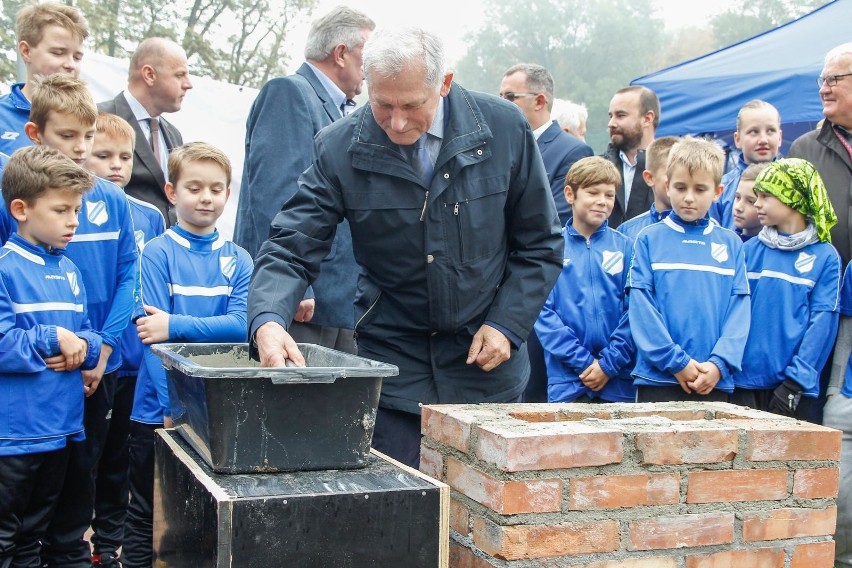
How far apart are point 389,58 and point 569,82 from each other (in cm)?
4239

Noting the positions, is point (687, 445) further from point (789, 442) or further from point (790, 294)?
point (790, 294)

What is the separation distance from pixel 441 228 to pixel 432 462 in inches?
27.6

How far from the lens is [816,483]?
2.65 m

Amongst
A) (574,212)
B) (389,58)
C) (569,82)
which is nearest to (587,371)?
(574,212)

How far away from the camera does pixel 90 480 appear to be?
3330 mm

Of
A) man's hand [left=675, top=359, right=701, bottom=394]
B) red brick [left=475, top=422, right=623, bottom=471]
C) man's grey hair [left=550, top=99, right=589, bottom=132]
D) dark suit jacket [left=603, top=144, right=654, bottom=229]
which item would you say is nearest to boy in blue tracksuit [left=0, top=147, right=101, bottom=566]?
red brick [left=475, top=422, right=623, bottom=471]

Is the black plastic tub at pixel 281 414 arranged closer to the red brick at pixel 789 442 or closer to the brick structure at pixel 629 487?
the brick structure at pixel 629 487

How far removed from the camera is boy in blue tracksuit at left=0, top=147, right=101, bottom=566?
2941 mm

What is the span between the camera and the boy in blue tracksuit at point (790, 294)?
398 cm

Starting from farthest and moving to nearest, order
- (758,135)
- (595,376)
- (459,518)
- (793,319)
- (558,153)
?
(758,135), (558,153), (595,376), (793,319), (459,518)

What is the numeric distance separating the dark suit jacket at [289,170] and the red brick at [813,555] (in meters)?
1.94

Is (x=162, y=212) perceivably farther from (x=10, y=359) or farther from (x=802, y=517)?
(x=802, y=517)

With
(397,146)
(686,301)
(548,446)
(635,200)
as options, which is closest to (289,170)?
(397,146)

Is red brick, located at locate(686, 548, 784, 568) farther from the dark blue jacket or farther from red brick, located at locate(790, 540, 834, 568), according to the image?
the dark blue jacket
